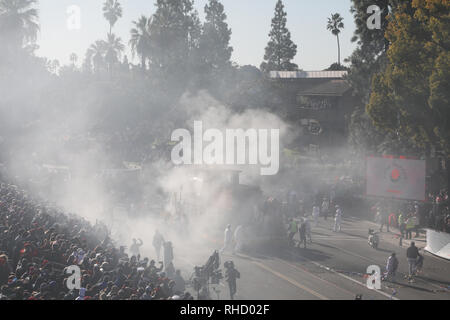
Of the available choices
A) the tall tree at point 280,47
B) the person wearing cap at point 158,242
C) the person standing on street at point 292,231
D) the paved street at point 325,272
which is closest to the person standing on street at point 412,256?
the paved street at point 325,272

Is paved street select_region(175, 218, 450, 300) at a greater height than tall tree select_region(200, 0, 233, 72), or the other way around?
tall tree select_region(200, 0, 233, 72)

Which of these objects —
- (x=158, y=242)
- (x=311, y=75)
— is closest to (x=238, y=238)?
(x=158, y=242)

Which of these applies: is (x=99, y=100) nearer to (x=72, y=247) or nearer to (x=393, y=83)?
(x=393, y=83)

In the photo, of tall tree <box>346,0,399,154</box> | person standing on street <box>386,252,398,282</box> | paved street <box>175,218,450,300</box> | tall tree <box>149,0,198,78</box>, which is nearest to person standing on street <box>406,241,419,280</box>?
paved street <box>175,218,450,300</box>

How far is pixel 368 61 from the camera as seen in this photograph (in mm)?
38844

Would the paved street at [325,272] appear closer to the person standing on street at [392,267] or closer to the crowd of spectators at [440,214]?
the person standing on street at [392,267]

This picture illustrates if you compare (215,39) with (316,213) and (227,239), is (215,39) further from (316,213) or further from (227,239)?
(227,239)

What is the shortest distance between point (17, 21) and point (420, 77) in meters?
33.7

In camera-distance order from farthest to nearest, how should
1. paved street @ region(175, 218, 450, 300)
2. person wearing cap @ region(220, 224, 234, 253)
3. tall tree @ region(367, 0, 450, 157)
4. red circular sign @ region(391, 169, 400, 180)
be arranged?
red circular sign @ region(391, 169, 400, 180)
tall tree @ region(367, 0, 450, 157)
person wearing cap @ region(220, 224, 234, 253)
paved street @ region(175, 218, 450, 300)

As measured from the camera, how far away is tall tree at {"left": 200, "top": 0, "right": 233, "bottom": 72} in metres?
63.5

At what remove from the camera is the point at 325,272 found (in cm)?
1755

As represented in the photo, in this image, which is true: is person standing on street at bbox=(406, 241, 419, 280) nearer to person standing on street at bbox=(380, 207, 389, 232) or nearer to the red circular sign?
person standing on street at bbox=(380, 207, 389, 232)

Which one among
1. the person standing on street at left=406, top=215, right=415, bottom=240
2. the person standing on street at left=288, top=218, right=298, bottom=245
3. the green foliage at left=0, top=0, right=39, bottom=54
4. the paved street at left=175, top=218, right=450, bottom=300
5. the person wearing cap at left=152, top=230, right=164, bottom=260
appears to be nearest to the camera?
the paved street at left=175, top=218, right=450, bottom=300

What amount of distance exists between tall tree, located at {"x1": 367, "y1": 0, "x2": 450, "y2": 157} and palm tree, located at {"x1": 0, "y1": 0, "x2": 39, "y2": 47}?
31690 millimetres
